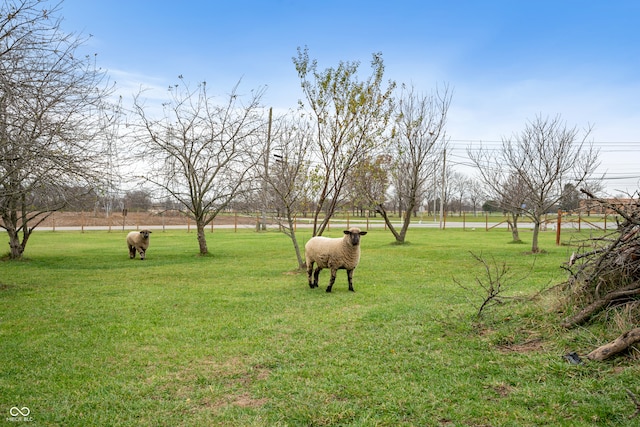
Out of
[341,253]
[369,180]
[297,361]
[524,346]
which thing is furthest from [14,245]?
[524,346]

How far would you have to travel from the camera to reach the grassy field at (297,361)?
4.08 meters

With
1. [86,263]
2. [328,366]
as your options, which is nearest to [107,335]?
[328,366]

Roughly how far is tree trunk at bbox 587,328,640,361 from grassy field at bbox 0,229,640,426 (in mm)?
105

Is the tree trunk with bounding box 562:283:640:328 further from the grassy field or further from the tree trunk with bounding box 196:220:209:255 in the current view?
the tree trunk with bounding box 196:220:209:255

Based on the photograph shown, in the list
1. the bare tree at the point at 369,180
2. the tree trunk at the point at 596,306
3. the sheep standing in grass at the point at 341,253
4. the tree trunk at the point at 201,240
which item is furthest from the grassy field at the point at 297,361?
the tree trunk at the point at 201,240

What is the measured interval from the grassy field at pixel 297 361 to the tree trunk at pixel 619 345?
0.34 feet

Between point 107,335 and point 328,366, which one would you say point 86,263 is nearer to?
point 107,335

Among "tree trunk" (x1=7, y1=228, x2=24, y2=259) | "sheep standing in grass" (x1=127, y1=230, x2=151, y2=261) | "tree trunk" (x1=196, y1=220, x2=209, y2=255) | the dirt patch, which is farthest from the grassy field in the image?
"tree trunk" (x1=196, y1=220, x2=209, y2=255)

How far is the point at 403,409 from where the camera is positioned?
4.11 m

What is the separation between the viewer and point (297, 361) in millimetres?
5566

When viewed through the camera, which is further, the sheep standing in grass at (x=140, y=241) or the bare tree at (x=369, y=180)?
the sheep standing in grass at (x=140, y=241)

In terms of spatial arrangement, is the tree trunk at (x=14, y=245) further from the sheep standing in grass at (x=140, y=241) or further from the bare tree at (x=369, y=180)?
the bare tree at (x=369, y=180)

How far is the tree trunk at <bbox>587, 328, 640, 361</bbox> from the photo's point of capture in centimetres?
473

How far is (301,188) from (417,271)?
15.0 feet
